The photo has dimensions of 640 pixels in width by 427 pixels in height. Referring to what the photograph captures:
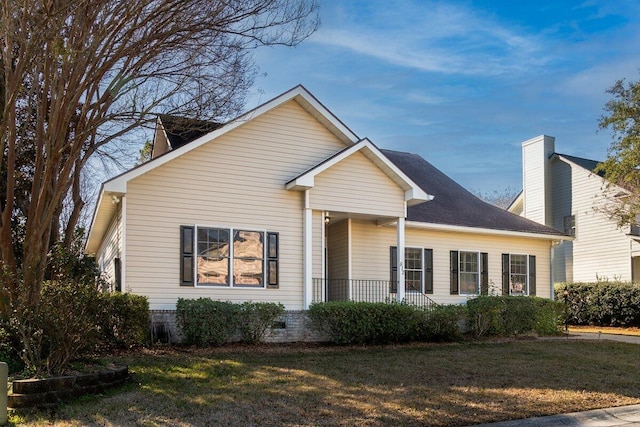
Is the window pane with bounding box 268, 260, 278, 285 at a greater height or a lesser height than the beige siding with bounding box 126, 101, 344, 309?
lesser

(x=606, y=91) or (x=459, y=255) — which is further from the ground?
(x=606, y=91)

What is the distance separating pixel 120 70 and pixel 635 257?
23.3 meters

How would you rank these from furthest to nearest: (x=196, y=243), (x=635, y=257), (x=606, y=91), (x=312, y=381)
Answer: (x=635, y=257) < (x=606, y=91) < (x=196, y=243) < (x=312, y=381)

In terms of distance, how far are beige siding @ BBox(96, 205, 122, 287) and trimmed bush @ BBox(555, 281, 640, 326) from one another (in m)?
16.3

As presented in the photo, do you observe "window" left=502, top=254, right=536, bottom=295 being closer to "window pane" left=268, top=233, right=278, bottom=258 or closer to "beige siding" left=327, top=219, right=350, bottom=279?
"beige siding" left=327, top=219, right=350, bottom=279

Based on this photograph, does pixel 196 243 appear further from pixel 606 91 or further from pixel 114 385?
pixel 606 91

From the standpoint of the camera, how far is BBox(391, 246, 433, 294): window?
18453mm

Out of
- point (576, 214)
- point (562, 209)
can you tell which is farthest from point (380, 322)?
point (562, 209)

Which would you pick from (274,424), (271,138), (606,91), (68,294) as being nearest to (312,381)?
(274,424)

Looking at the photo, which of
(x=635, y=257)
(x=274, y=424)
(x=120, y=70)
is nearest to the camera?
(x=274, y=424)

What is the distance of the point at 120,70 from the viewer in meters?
12.2

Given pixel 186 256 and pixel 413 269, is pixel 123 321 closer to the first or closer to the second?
pixel 186 256

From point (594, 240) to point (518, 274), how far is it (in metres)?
8.86

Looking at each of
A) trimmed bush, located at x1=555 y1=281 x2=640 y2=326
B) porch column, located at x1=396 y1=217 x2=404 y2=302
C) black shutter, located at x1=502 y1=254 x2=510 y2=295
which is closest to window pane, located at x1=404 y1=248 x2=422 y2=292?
porch column, located at x1=396 y1=217 x2=404 y2=302
